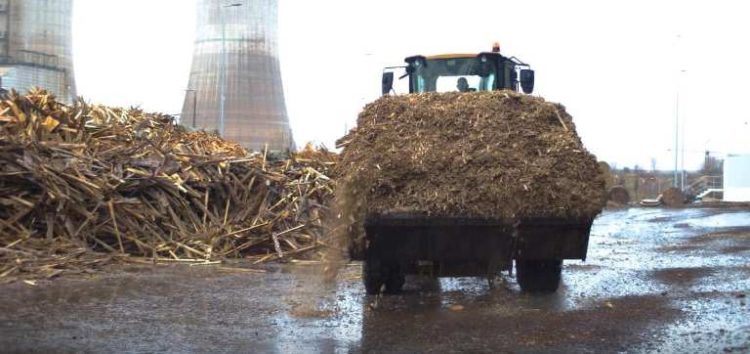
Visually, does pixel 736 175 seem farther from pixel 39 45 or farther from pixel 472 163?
pixel 472 163

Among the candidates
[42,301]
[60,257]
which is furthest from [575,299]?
[60,257]

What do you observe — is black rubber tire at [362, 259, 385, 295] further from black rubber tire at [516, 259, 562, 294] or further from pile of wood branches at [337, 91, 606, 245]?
black rubber tire at [516, 259, 562, 294]

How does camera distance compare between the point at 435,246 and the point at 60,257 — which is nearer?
the point at 435,246

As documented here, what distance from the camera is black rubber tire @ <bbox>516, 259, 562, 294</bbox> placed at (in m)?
7.75

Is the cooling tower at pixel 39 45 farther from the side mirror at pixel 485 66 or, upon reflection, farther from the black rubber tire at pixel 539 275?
the black rubber tire at pixel 539 275

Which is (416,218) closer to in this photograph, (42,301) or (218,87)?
(42,301)

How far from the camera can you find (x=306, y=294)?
27.5ft

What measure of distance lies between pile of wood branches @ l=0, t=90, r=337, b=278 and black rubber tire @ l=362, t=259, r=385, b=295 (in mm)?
2092

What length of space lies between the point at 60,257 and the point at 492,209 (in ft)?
22.4

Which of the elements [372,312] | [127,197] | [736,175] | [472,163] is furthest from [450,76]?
[736,175]

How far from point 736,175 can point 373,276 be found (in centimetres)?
4482

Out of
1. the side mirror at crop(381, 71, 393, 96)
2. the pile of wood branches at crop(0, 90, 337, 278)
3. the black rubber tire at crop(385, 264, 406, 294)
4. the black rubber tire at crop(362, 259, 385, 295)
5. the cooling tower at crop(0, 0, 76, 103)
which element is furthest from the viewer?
the cooling tower at crop(0, 0, 76, 103)

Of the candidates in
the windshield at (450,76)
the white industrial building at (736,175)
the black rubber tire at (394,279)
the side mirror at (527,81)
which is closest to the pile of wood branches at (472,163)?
the black rubber tire at (394,279)

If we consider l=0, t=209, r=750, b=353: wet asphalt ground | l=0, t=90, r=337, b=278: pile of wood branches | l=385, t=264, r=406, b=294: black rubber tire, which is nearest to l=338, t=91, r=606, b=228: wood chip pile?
l=0, t=209, r=750, b=353: wet asphalt ground
